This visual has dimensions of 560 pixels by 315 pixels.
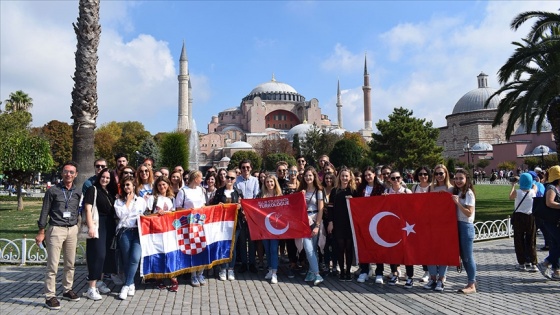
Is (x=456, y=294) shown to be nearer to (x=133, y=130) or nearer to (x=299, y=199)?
(x=299, y=199)

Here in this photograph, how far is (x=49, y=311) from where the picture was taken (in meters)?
4.93

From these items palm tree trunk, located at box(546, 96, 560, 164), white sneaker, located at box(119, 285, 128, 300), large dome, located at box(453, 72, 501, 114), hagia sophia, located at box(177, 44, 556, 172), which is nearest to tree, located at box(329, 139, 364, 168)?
hagia sophia, located at box(177, 44, 556, 172)

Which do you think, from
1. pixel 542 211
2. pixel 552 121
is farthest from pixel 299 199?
pixel 552 121

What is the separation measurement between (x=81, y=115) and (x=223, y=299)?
21.9 feet

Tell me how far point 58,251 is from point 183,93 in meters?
71.2

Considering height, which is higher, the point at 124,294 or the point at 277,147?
the point at 277,147

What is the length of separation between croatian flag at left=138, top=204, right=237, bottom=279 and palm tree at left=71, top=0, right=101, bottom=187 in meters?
4.99

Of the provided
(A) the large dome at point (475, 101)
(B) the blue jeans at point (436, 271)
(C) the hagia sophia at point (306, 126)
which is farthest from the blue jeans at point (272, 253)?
(A) the large dome at point (475, 101)

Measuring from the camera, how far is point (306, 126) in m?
86.8

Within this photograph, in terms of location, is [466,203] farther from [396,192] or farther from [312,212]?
[312,212]

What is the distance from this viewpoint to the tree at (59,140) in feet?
161

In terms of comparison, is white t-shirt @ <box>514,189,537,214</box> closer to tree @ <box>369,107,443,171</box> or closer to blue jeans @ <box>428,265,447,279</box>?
blue jeans @ <box>428,265,447,279</box>

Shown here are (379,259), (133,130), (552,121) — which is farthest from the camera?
(133,130)

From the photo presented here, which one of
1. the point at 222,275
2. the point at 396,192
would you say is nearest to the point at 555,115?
the point at 396,192
